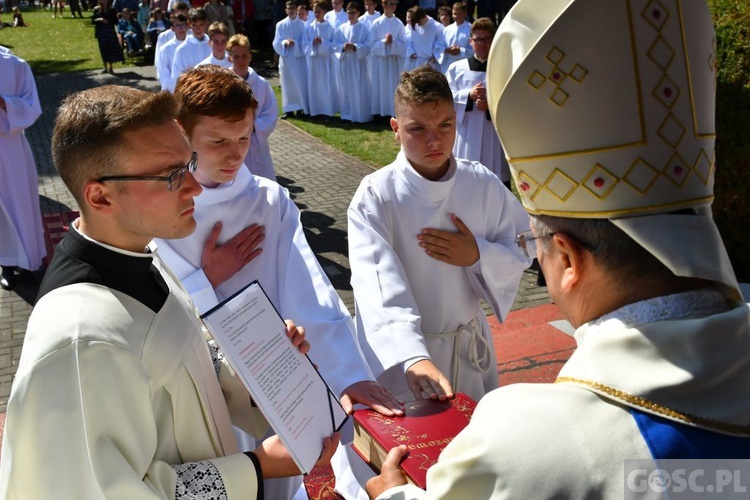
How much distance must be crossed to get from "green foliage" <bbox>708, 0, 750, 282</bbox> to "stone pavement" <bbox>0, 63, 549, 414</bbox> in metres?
1.72

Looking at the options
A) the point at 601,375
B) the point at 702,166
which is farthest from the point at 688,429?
the point at 702,166

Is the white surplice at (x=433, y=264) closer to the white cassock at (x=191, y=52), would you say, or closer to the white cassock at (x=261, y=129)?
the white cassock at (x=261, y=129)

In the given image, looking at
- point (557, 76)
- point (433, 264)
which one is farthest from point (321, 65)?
point (557, 76)

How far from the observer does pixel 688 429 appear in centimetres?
128

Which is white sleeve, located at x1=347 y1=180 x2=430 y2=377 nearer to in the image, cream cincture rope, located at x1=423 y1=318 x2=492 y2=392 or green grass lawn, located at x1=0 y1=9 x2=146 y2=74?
cream cincture rope, located at x1=423 y1=318 x2=492 y2=392

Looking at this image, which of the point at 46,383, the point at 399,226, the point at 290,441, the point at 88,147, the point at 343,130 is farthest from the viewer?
the point at 343,130

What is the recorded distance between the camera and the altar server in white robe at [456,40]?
14.1 m

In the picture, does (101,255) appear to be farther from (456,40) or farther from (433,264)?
(456,40)

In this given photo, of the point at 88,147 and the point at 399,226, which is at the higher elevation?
the point at 88,147

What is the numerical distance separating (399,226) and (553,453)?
1.98 meters

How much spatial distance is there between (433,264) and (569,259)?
5.49ft

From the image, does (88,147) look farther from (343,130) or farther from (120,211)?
(343,130)

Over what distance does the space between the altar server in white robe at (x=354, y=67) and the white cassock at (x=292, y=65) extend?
88 cm

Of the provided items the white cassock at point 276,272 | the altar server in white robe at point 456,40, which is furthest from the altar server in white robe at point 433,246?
the altar server in white robe at point 456,40
